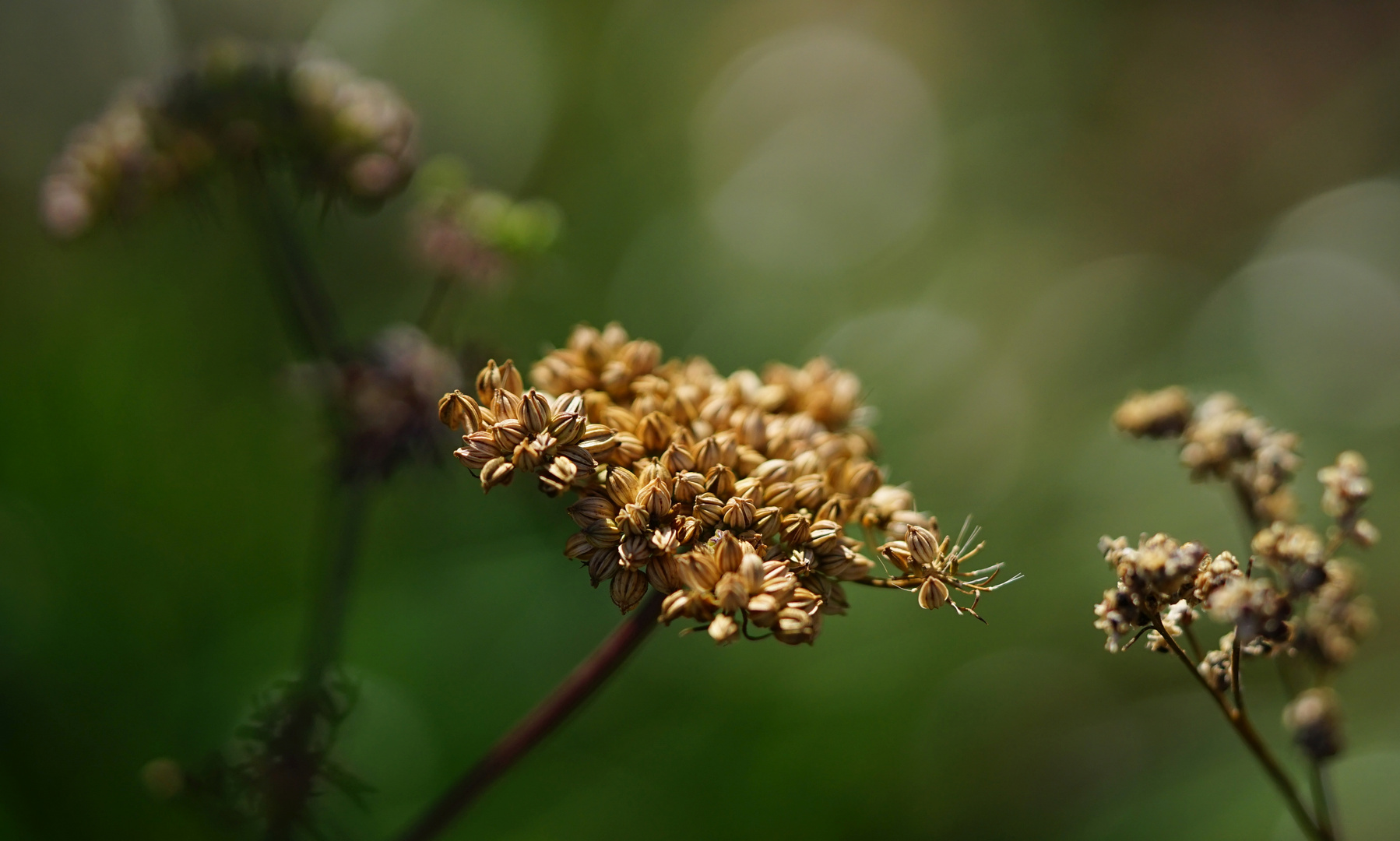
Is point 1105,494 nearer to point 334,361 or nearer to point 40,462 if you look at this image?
point 334,361

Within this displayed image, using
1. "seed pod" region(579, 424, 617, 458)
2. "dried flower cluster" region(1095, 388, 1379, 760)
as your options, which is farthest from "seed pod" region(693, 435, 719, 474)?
"dried flower cluster" region(1095, 388, 1379, 760)

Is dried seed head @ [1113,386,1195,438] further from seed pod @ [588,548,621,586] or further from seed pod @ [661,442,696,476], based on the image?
seed pod @ [588,548,621,586]

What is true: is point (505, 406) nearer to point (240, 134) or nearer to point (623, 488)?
point (623, 488)

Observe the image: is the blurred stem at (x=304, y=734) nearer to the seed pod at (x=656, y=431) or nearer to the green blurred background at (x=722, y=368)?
the green blurred background at (x=722, y=368)

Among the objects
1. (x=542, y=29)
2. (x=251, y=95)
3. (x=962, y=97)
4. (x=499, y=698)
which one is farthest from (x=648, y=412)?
(x=962, y=97)

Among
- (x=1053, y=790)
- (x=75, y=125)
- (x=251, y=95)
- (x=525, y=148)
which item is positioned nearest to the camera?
(x=251, y=95)

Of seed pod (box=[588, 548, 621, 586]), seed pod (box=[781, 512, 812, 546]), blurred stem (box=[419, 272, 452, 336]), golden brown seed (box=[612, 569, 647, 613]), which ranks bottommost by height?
golden brown seed (box=[612, 569, 647, 613])

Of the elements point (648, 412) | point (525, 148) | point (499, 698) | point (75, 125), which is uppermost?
point (525, 148)
